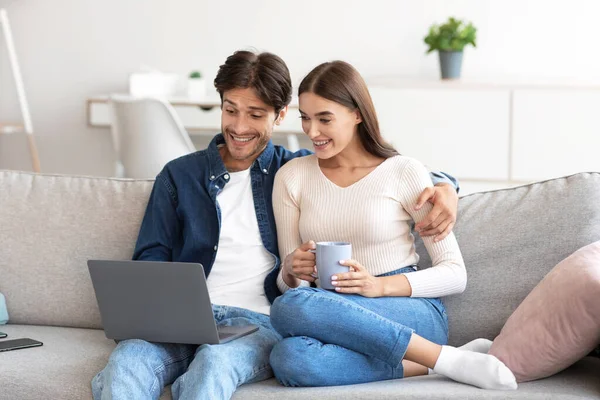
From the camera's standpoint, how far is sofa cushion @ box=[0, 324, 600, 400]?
1.77 meters

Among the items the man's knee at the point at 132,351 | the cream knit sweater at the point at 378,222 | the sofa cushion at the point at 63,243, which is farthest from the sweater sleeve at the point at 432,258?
the sofa cushion at the point at 63,243

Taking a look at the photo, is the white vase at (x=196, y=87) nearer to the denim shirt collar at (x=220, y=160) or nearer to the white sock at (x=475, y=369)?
the denim shirt collar at (x=220, y=160)

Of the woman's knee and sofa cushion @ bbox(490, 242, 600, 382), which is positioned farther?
the woman's knee

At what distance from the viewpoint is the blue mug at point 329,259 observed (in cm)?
190

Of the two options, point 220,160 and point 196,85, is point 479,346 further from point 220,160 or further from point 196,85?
point 196,85

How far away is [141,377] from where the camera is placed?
6.02 feet

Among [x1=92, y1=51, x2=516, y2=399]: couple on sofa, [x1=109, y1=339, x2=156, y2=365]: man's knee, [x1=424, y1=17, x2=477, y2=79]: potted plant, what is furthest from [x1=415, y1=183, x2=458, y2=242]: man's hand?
[x1=424, y1=17, x2=477, y2=79]: potted plant

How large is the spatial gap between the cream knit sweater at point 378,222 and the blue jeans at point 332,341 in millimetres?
177

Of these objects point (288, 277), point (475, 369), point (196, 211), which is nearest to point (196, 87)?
point (196, 211)

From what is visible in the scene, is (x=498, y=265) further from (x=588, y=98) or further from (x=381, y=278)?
(x=588, y=98)

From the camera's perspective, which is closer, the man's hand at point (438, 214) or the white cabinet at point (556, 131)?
the man's hand at point (438, 214)

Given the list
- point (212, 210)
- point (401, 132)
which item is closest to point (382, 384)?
point (212, 210)

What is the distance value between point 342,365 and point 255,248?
17.9 inches

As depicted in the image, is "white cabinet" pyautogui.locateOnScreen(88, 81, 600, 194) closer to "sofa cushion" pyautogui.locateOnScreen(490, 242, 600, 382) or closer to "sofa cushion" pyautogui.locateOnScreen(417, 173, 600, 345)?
"sofa cushion" pyautogui.locateOnScreen(417, 173, 600, 345)
